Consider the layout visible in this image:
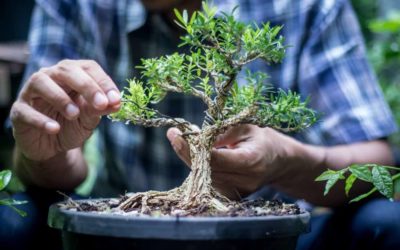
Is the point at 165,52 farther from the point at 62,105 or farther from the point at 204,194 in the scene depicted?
the point at 204,194

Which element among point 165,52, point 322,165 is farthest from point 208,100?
point 165,52

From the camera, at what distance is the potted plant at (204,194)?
2.54 feet

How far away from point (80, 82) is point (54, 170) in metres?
0.51

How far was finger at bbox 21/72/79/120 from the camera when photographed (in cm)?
→ 99

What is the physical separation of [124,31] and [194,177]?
40.6 inches

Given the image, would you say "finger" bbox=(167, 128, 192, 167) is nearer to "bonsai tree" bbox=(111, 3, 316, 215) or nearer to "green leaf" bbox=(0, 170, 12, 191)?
"bonsai tree" bbox=(111, 3, 316, 215)

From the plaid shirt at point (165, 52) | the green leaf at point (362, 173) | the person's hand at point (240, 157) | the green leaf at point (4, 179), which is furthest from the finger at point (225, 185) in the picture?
the plaid shirt at point (165, 52)

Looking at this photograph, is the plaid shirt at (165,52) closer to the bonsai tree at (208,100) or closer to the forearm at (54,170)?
the forearm at (54,170)

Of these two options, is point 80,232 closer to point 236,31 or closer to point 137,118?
point 137,118

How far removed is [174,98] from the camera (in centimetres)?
186

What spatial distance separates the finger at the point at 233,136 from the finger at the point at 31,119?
0.94 ft

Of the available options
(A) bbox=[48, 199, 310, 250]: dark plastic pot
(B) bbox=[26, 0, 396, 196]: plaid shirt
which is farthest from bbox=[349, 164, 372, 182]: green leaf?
(B) bbox=[26, 0, 396, 196]: plaid shirt

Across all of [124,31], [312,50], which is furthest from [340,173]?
[124,31]

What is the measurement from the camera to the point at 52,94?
1009mm
